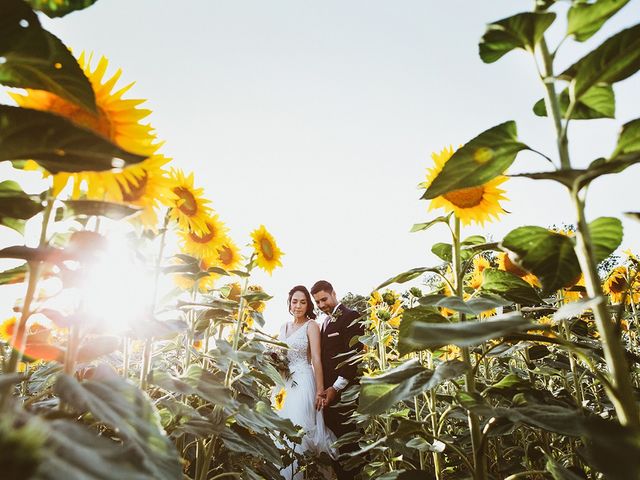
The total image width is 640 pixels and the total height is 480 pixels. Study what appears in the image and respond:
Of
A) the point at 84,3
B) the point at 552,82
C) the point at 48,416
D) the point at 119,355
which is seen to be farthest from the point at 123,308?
the point at 119,355

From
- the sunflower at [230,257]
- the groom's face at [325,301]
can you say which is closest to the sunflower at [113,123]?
the sunflower at [230,257]

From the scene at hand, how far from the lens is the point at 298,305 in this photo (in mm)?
6258

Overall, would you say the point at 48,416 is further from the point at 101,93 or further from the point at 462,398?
the point at 462,398

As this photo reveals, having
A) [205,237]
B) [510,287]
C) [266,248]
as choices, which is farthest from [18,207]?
[266,248]

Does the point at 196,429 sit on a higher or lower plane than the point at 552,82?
lower

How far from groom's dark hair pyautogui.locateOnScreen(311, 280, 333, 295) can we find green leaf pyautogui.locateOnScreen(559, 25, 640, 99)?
18.3 feet

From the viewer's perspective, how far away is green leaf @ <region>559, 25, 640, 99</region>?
0.75m

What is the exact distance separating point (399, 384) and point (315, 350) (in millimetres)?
4455

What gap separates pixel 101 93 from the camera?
108cm

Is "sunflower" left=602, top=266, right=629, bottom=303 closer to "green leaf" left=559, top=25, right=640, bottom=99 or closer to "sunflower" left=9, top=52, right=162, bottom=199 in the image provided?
"green leaf" left=559, top=25, right=640, bottom=99

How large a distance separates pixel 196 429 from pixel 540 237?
1218 millimetres

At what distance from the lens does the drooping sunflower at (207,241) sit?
256cm

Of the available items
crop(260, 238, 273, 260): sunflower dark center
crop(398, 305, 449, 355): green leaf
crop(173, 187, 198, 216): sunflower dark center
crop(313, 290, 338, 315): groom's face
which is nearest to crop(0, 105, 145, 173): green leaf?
crop(398, 305, 449, 355): green leaf

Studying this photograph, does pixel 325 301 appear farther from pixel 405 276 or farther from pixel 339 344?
pixel 405 276
